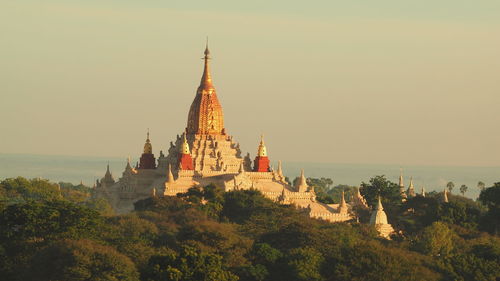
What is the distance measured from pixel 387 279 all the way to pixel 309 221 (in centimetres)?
1782

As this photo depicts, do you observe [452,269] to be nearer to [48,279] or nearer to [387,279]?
[387,279]

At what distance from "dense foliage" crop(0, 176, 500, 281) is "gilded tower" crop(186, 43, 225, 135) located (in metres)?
14.4

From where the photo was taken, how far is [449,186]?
170 metres

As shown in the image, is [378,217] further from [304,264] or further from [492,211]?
[304,264]

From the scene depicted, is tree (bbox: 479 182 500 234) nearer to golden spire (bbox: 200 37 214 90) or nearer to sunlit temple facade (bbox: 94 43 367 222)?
sunlit temple facade (bbox: 94 43 367 222)

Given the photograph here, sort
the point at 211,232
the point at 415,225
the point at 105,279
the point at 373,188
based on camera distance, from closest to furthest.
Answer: the point at 105,279 → the point at 211,232 → the point at 415,225 → the point at 373,188

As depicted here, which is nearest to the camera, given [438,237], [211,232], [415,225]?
[211,232]

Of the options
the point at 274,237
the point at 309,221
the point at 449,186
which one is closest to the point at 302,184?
the point at 309,221

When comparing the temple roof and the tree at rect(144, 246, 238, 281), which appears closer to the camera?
the tree at rect(144, 246, 238, 281)

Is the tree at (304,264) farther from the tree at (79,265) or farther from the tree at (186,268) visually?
the tree at (79,265)

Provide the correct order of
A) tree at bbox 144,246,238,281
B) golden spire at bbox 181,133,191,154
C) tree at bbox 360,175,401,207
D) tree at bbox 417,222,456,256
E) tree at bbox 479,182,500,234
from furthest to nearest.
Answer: tree at bbox 360,175,401,207, golden spire at bbox 181,133,191,154, tree at bbox 479,182,500,234, tree at bbox 417,222,456,256, tree at bbox 144,246,238,281

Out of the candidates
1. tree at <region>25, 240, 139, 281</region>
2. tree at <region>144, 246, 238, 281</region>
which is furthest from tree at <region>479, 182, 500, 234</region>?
tree at <region>25, 240, 139, 281</region>

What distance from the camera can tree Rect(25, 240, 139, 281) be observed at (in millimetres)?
67938

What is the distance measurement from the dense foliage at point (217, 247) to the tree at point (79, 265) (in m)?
0.05
